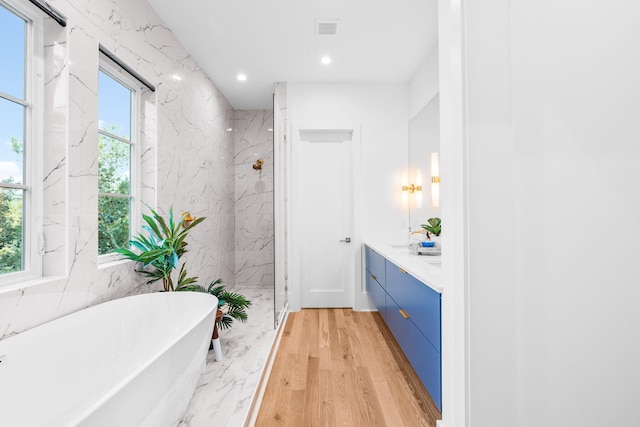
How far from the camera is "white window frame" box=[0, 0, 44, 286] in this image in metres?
1.51

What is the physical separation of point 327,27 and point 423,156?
1480 millimetres

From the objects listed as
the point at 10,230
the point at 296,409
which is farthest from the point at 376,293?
the point at 10,230

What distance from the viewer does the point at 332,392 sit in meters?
1.90

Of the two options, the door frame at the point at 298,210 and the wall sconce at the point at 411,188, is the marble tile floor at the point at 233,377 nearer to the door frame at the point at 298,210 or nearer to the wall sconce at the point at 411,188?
the door frame at the point at 298,210

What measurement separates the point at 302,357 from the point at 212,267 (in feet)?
5.44

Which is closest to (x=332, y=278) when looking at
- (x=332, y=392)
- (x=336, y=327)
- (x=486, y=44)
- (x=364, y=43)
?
(x=336, y=327)

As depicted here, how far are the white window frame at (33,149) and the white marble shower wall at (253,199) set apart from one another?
9.86ft

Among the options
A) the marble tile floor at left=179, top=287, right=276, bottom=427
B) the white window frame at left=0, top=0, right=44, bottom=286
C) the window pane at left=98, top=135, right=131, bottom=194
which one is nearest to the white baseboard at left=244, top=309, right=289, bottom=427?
the marble tile floor at left=179, top=287, right=276, bottom=427

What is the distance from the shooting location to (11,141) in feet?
4.79

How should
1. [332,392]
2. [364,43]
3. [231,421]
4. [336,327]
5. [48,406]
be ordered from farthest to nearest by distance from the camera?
[336,327], [364,43], [332,392], [231,421], [48,406]

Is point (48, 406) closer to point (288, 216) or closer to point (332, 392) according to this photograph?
point (332, 392)

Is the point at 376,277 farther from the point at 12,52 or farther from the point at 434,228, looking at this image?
the point at 12,52

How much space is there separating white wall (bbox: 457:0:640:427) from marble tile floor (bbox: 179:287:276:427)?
1277mm

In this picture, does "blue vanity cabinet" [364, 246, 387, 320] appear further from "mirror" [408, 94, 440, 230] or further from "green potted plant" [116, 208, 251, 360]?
"green potted plant" [116, 208, 251, 360]
